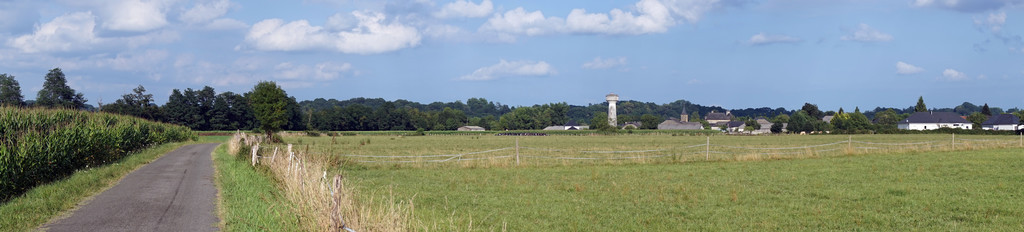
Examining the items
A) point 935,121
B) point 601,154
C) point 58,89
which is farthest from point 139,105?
point 935,121

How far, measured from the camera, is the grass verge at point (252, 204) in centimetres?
1012

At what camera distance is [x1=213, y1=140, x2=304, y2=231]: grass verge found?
10117mm

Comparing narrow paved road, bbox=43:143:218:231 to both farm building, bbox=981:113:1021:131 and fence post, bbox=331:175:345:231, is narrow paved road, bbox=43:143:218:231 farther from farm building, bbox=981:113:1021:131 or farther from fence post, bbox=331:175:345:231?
farm building, bbox=981:113:1021:131

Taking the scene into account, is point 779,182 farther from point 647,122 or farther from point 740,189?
point 647,122

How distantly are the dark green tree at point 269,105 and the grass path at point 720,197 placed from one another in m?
47.3

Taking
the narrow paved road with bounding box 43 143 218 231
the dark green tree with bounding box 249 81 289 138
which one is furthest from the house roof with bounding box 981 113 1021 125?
the narrow paved road with bounding box 43 143 218 231

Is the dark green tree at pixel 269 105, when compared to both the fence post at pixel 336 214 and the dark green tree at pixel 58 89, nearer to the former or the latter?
the dark green tree at pixel 58 89

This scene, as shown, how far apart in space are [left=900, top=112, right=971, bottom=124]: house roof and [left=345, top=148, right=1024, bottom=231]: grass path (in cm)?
11347

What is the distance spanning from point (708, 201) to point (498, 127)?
163 meters

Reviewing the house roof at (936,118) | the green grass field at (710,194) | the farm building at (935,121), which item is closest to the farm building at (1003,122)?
the farm building at (935,121)

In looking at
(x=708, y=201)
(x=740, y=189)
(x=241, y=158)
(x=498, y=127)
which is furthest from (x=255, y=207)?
(x=498, y=127)

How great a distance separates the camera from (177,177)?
19422 mm

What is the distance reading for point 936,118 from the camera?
121 m

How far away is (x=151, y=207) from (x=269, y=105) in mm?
56784
